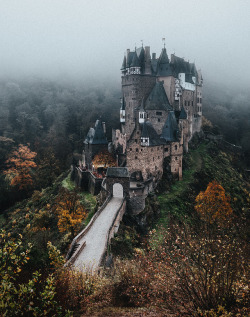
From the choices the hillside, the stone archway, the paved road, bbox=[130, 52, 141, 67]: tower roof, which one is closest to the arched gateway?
the stone archway

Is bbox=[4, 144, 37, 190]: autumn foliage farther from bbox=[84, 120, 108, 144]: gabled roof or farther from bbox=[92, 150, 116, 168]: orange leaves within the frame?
bbox=[92, 150, 116, 168]: orange leaves

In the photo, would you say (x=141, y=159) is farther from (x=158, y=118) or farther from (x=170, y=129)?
(x=158, y=118)

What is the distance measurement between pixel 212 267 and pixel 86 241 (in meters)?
12.3

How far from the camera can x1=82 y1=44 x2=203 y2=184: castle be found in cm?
3095

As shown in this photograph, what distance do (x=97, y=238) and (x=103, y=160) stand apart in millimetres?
18163

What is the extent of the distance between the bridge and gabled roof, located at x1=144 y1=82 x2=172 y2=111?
46.1 ft

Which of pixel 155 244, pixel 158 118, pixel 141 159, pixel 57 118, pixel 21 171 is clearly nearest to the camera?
pixel 155 244

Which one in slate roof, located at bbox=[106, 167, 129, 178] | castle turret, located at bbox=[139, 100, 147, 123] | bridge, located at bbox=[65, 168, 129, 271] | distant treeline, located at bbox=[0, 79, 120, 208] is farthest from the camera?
distant treeline, located at bbox=[0, 79, 120, 208]

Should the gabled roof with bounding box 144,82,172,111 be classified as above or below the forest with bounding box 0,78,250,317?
above

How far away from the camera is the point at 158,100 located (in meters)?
37.2

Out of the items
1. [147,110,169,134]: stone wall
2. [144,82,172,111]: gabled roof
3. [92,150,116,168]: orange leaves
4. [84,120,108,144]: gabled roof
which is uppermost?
[144,82,172,111]: gabled roof

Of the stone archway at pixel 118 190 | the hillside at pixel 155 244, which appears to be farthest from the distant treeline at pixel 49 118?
the stone archway at pixel 118 190

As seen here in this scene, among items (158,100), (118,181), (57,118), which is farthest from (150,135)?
(57,118)

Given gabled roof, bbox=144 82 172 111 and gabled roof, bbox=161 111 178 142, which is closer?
gabled roof, bbox=161 111 178 142
